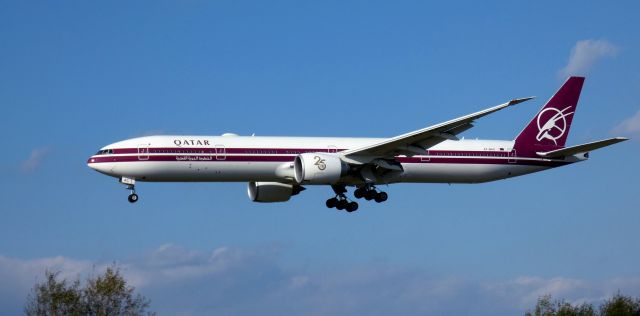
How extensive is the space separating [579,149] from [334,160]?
14.7 meters

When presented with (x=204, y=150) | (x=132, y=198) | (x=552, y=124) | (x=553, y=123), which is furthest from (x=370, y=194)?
(x=132, y=198)

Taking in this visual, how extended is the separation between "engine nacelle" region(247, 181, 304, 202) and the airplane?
58 mm

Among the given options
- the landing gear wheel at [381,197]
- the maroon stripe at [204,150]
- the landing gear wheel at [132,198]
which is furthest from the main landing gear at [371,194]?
the landing gear wheel at [132,198]

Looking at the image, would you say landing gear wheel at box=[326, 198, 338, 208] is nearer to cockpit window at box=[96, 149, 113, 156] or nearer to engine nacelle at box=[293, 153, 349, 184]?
engine nacelle at box=[293, 153, 349, 184]

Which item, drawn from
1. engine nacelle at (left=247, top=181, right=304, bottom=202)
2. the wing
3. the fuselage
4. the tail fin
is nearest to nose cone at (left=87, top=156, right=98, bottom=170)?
the fuselage

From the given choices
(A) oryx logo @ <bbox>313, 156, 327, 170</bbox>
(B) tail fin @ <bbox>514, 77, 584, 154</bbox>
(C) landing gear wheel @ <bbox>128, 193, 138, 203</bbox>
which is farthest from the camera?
(B) tail fin @ <bbox>514, 77, 584, 154</bbox>

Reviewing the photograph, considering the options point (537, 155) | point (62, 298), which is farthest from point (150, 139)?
point (537, 155)

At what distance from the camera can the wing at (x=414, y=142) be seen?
67.9 metres

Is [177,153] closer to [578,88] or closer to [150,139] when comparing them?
[150,139]

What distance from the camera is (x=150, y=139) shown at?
230 feet

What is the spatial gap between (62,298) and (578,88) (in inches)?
1406

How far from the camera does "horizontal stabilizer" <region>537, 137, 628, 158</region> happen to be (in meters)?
70.5

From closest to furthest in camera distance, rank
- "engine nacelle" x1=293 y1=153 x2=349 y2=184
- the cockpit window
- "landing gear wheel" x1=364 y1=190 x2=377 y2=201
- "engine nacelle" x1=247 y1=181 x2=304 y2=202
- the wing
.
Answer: the wing < "engine nacelle" x1=293 y1=153 x2=349 y2=184 < the cockpit window < "landing gear wheel" x1=364 y1=190 x2=377 y2=201 < "engine nacelle" x1=247 y1=181 x2=304 y2=202

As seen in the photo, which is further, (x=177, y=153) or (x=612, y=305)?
(x=612, y=305)
